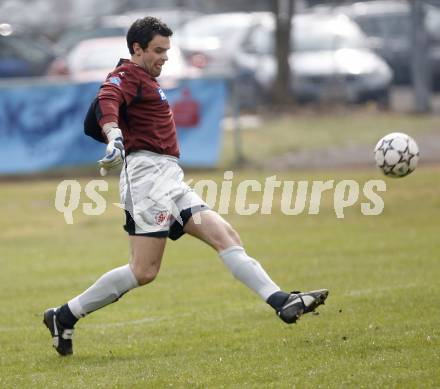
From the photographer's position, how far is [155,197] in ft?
20.8

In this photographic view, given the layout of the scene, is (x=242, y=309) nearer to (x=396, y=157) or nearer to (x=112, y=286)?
(x=396, y=157)

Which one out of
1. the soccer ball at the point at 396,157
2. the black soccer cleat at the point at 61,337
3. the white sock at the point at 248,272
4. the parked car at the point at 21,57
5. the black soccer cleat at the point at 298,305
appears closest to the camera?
the black soccer cleat at the point at 298,305

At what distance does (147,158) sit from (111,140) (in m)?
0.56

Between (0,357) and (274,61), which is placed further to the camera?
(274,61)

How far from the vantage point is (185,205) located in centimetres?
636

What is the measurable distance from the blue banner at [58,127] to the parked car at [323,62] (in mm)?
6327

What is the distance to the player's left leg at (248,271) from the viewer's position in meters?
6.01

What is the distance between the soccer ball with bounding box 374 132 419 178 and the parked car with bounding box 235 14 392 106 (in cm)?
1537

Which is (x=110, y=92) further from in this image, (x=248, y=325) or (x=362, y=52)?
(x=362, y=52)

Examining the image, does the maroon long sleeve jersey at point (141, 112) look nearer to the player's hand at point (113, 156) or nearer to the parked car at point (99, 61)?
the player's hand at point (113, 156)

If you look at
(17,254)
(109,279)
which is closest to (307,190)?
(17,254)

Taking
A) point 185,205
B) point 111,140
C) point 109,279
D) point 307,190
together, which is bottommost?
point 307,190

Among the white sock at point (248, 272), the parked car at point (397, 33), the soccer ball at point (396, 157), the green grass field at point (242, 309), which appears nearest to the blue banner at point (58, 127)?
the green grass field at point (242, 309)

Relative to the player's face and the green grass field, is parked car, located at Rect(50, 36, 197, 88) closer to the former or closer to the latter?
the green grass field
